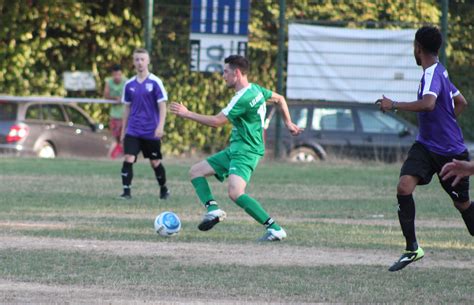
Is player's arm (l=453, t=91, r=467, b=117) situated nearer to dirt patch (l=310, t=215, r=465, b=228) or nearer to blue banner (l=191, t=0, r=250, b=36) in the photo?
dirt patch (l=310, t=215, r=465, b=228)

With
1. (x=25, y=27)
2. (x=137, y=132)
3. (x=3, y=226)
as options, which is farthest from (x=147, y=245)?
(x=25, y=27)

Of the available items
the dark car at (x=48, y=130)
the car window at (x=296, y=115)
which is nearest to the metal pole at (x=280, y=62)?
the car window at (x=296, y=115)

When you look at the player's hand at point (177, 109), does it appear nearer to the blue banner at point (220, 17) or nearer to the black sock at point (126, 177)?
the black sock at point (126, 177)

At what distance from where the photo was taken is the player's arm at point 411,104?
8492 mm

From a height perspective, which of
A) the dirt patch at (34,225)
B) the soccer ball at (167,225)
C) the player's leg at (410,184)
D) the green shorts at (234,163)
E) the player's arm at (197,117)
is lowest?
the dirt patch at (34,225)

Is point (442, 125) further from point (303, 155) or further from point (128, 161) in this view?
point (303, 155)

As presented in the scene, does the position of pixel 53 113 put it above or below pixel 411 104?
below

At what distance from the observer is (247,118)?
11227 millimetres

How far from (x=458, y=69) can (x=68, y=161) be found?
26.5ft

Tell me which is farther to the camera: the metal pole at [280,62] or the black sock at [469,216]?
the metal pole at [280,62]

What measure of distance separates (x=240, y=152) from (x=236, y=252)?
1443 millimetres

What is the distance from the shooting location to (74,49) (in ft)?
95.3

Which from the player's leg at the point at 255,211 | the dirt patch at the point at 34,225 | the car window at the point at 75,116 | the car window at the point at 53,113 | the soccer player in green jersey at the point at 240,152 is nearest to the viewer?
the player's leg at the point at 255,211

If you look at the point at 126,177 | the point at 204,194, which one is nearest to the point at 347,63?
the point at 126,177
